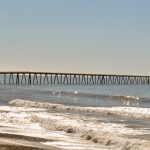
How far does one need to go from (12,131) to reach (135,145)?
495 cm

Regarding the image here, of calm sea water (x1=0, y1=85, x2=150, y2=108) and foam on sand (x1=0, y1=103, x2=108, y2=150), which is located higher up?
foam on sand (x1=0, y1=103, x2=108, y2=150)

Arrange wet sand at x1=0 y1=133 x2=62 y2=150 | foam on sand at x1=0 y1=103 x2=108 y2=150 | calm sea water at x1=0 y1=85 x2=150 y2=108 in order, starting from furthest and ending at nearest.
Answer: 1. calm sea water at x1=0 y1=85 x2=150 y2=108
2. foam on sand at x1=0 y1=103 x2=108 y2=150
3. wet sand at x1=0 y1=133 x2=62 y2=150

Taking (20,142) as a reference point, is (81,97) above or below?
below

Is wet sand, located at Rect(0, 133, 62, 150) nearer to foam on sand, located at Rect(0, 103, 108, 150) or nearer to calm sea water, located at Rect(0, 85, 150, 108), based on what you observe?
foam on sand, located at Rect(0, 103, 108, 150)

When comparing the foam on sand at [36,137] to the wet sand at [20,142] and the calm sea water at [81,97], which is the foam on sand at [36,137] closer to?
the wet sand at [20,142]

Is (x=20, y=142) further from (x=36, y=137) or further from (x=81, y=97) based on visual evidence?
(x=81, y=97)

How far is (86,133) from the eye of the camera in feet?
56.1

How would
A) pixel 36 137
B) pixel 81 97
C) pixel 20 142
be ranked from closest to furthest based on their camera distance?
pixel 20 142 → pixel 36 137 → pixel 81 97

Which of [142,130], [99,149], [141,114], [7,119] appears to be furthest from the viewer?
A: [141,114]

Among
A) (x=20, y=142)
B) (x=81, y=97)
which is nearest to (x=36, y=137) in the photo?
(x=20, y=142)

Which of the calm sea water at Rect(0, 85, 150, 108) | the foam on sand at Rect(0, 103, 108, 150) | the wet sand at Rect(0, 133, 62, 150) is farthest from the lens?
the calm sea water at Rect(0, 85, 150, 108)

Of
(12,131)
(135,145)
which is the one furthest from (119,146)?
(12,131)

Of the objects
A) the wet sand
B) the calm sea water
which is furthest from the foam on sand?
the calm sea water

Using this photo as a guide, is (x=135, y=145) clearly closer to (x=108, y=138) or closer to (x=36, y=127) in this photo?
(x=108, y=138)
